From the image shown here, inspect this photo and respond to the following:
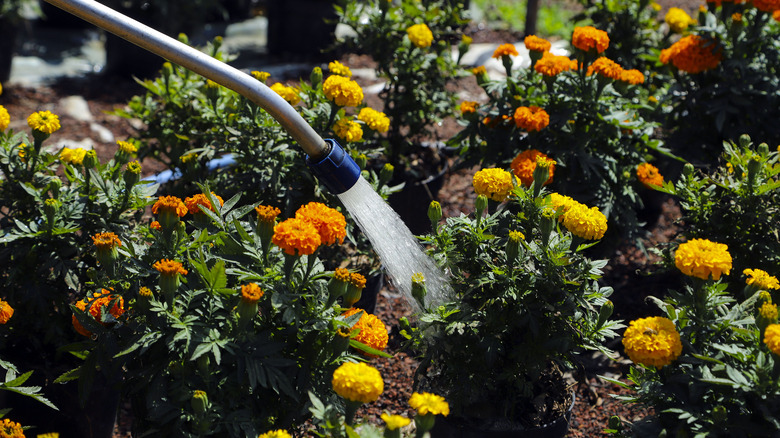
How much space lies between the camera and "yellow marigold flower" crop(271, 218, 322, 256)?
72.0 inches

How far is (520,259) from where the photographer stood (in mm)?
2150

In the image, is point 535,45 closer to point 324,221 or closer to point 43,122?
point 324,221

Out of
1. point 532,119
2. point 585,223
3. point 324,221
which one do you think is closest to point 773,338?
point 585,223

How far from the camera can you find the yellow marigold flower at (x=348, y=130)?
2820 mm

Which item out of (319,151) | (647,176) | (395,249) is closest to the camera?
(319,151)

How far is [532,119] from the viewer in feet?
9.39

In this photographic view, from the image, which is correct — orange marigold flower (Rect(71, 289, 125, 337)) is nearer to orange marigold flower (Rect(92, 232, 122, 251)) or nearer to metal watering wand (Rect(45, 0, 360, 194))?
orange marigold flower (Rect(92, 232, 122, 251))

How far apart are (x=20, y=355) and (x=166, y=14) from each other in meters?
3.80

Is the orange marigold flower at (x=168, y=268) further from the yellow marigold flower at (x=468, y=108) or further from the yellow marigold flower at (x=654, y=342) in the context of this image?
the yellow marigold flower at (x=468, y=108)

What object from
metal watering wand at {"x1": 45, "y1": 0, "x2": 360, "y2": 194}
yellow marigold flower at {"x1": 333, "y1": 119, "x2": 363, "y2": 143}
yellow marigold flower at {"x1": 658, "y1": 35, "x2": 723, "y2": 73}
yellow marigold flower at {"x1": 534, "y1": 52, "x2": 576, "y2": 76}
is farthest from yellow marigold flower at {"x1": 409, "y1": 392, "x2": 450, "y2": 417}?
yellow marigold flower at {"x1": 658, "y1": 35, "x2": 723, "y2": 73}

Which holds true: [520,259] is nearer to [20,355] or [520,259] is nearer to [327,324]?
[327,324]

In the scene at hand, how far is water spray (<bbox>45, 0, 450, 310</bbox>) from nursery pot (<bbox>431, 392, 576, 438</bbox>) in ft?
1.24

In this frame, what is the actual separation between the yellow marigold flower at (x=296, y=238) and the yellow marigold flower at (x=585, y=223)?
72 centimetres

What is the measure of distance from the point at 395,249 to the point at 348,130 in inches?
24.0
